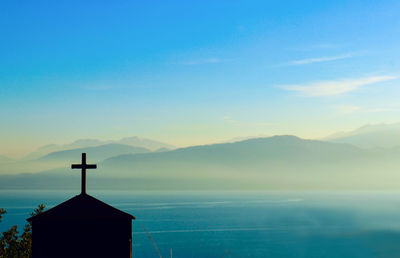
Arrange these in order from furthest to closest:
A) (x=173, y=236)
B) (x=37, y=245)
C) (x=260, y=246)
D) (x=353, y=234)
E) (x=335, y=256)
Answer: (x=353, y=234), (x=173, y=236), (x=260, y=246), (x=335, y=256), (x=37, y=245)

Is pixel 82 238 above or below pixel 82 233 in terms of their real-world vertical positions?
below

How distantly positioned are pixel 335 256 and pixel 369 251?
12.2m

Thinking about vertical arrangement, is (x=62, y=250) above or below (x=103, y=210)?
below

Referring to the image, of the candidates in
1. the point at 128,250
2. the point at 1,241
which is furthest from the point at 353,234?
the point at 128,250

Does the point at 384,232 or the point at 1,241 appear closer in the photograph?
the point at 1,241

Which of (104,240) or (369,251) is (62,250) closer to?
(104,240)

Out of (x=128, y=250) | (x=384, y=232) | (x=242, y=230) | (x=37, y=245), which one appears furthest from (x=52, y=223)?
(x=384, y=232)

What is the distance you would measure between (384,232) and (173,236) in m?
69.7

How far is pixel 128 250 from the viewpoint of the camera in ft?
50.6

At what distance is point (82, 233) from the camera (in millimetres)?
15484

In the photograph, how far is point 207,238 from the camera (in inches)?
5374

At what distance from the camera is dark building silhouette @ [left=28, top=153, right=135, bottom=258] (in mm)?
15383

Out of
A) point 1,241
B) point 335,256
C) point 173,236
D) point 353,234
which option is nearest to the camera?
point 1,241

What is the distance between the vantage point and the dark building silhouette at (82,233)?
15383 mm
